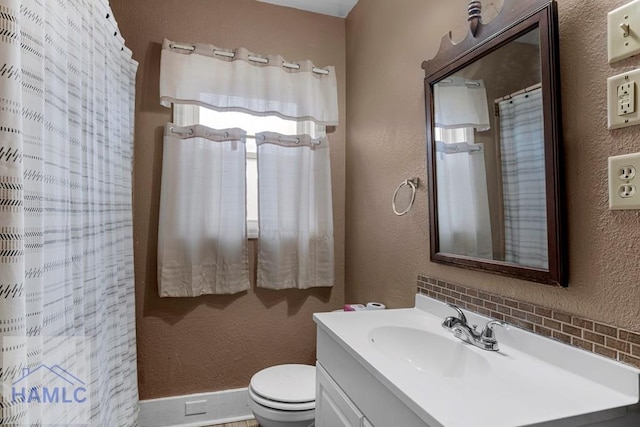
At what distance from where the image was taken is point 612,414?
2.48 feet

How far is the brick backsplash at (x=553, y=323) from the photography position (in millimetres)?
829

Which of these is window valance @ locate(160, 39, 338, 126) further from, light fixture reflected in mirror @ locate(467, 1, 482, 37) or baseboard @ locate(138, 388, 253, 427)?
baseboard @ locate(138, 388, 253, 427)

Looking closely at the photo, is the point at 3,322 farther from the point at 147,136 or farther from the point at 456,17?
the point at 456,17

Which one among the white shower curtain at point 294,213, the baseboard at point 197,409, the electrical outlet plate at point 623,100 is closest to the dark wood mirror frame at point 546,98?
the electrical outlet plate at point 623,100

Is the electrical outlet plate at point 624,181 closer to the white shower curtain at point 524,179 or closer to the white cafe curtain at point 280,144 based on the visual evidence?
the white shower curtain at point 524,179

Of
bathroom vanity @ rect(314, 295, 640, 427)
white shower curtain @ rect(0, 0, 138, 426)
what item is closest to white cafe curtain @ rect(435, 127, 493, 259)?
bathroom vanity @ rect(314, 295, 640, 427)

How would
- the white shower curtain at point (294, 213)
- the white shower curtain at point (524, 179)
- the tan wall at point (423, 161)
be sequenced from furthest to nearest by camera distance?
the white shower curtain at point (294, 213)
the white shower curtain at point (524, 179)
the tan wall at point (423, 161)

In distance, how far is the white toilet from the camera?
5.16 ft

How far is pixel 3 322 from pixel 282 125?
177 cm

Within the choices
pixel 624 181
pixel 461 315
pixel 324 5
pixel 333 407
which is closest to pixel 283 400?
pixel 333 407

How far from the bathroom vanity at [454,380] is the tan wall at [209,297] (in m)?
0.90

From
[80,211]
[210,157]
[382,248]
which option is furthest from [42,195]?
[382,248]

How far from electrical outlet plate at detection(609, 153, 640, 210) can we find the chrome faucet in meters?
0.49

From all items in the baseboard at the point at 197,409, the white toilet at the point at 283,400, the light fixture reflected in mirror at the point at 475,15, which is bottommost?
the baseboard at the point at 197,409
